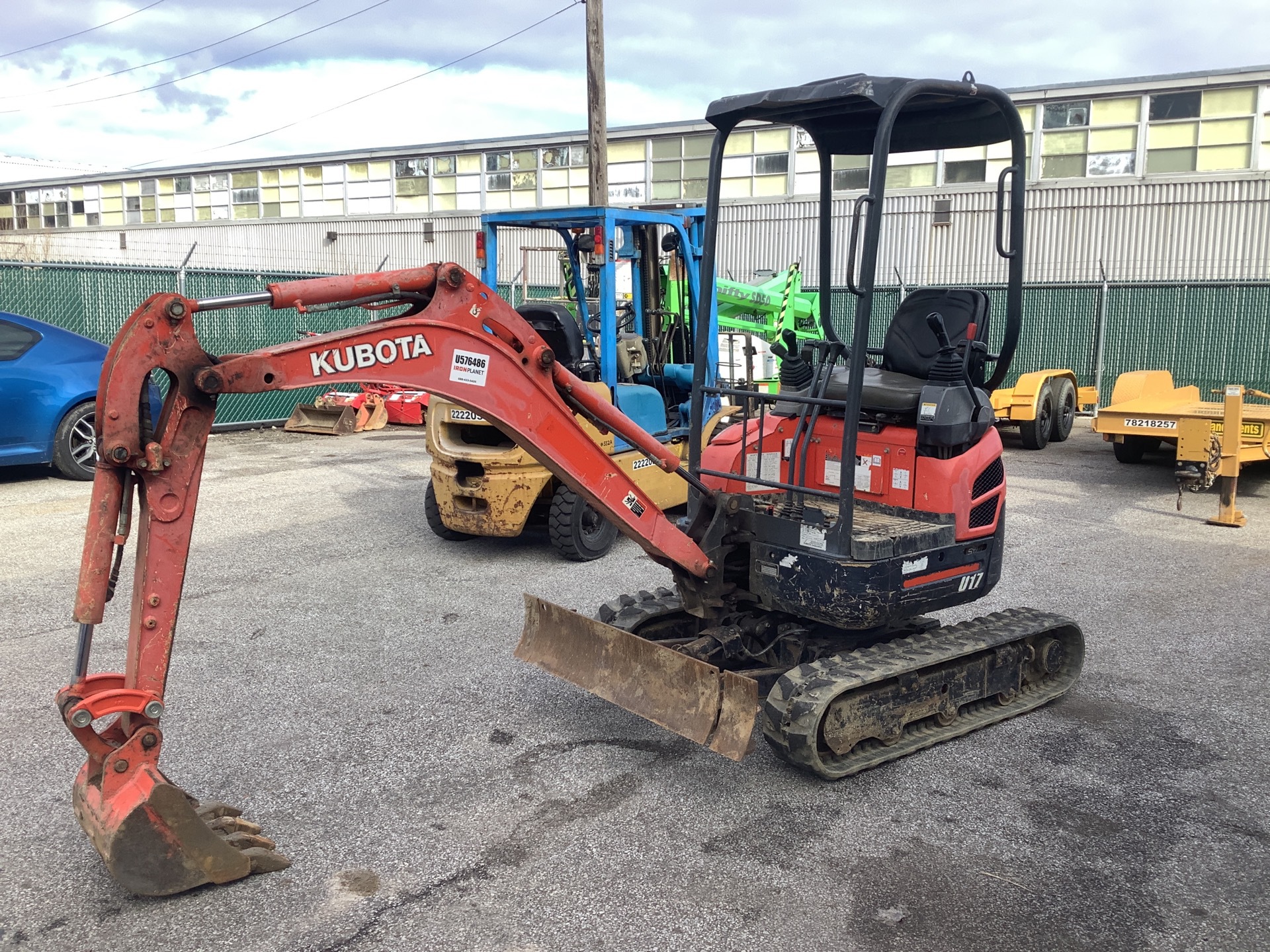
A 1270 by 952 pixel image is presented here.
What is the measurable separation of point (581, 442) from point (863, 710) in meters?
1.65

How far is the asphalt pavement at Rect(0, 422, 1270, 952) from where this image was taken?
3318mm

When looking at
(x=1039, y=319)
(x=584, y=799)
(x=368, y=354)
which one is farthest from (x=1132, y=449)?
(x=368, y=354)

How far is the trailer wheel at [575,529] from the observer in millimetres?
7742

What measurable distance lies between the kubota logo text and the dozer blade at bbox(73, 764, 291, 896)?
146 cm

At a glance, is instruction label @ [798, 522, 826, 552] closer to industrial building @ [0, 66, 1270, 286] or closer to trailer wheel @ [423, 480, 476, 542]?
trailer wheel @ [423, 480, 476, 542]

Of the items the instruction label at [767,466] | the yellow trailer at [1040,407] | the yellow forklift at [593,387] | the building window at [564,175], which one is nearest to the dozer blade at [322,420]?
the yellow forklift at [593,387]

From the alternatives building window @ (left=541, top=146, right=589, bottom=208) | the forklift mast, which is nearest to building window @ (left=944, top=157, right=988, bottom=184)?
building window @ (left=541, top=146, right=589, bottom=208)

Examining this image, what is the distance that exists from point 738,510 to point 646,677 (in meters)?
0.89

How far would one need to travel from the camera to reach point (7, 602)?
6625 millimetres

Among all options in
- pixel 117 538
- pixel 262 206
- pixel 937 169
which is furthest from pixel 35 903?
pixel 262 206

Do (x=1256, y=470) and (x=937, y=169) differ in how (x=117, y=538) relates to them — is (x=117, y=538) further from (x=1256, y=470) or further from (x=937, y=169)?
(x=937, y=169)

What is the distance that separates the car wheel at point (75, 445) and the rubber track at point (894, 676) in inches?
343

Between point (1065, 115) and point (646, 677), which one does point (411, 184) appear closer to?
point (1065, 115)

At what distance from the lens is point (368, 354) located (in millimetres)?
3699
